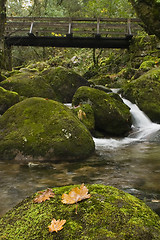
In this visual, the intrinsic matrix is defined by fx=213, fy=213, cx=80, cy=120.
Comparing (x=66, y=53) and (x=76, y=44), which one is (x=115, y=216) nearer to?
(x=76, y=44)

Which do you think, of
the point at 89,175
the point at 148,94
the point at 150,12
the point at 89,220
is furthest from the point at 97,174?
the point at 148,94

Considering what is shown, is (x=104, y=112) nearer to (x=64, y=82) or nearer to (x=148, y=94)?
(x=148, y=94)

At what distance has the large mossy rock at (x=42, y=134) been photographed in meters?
4.74

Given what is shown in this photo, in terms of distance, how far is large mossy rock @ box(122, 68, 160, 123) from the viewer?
30.9 feet

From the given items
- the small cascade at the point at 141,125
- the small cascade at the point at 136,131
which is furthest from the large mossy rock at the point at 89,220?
the small cascade at the point at 141,125

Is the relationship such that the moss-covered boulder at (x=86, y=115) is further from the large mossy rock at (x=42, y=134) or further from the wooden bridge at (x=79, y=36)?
the wooden bridge at (x=79, y=36)

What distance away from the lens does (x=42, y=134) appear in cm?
493

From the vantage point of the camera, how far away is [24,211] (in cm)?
163

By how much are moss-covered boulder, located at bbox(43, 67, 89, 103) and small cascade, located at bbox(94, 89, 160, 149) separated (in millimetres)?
3054

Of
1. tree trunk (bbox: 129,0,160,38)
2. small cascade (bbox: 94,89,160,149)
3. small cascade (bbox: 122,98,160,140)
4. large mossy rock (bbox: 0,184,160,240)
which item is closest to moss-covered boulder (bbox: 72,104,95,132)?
small cascade (bbox: 94,89,160,149)

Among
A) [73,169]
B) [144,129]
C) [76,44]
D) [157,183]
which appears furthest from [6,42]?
[157,183]

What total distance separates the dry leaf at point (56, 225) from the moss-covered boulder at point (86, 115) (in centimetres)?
582

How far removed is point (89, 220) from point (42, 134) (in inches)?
143

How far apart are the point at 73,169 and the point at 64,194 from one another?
2.54m
